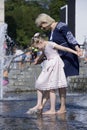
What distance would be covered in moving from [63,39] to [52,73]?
482 millimetres

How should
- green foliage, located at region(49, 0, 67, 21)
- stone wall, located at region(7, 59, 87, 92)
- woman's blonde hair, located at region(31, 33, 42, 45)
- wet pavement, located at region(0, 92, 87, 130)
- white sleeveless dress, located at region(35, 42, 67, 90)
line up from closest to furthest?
1. wet pavement, located at region(0, 92, 87, 130)
2. white sleeveless dress, located at region(35, 42, 67, 90)
3. woman's blonde hair, located at region(31, 33, 42, 45)
4. stone wall, located at region(7, 59, 87, 92)
5. green foliage, located at region(49, 0, 67, 21)

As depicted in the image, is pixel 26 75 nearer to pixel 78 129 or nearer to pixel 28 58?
pixel 28 58

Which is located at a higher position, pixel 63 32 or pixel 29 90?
pixel 63 32

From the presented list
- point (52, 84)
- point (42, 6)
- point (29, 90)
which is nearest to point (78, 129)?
point (52, 84)

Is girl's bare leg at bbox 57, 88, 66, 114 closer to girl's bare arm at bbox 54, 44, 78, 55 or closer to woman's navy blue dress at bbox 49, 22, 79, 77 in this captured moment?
woman's navy blue dress at bbox 49, 22, 79, 77

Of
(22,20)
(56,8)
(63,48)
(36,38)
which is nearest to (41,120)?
(63,48)

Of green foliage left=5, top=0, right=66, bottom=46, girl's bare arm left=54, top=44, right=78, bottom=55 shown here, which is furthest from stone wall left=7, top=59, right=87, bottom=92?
green foliage left=5, top=0, right=66, bottom=46

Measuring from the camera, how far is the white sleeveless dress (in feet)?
25.1

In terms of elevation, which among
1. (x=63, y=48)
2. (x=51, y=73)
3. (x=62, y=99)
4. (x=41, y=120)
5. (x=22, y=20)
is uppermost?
(x=22, y=20)

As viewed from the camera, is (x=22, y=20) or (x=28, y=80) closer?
(x=28, y=80)

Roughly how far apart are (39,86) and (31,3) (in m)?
66.2

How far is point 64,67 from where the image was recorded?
7828 mm

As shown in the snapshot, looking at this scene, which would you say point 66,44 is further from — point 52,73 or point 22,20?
point 22,20

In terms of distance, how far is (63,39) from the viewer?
784 centimetres
